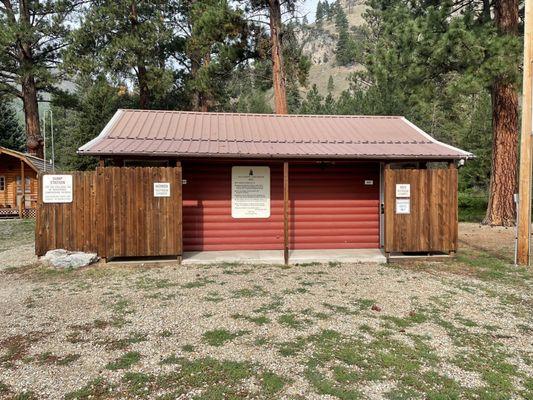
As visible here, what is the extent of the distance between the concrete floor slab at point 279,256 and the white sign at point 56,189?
2831 millimetres

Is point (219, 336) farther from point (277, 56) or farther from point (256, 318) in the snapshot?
point (277, 56)

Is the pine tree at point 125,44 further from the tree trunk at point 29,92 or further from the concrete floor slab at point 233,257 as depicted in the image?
the concrete floor slab at point 233,257

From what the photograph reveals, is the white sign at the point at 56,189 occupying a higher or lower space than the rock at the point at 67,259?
higher

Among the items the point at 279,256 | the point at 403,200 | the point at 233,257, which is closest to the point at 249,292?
the point at 233,257

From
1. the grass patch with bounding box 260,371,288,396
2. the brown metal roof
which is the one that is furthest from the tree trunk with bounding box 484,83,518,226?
the grass patch with bounding box 260,371,288,396

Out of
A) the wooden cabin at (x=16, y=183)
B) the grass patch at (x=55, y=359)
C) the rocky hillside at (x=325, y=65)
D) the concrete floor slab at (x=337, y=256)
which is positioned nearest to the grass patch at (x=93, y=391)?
the grass patch at (x=55, y=359)

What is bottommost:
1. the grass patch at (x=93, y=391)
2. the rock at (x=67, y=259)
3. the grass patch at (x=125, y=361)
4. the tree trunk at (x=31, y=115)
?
the grass patch at (x=93, y=391)

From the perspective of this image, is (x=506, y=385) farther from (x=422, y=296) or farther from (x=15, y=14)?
(x=15, y=14)

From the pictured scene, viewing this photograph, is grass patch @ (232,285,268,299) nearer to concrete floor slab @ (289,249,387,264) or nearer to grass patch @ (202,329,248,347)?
grass patch @ (202,329,248,347)

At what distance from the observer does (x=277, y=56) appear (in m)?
16.9

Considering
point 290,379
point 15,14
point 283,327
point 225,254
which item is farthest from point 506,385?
point 15,14

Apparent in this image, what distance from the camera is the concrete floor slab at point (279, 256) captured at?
8.76 m

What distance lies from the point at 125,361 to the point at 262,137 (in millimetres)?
7018

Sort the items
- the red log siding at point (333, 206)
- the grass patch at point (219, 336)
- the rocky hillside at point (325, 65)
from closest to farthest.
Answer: the grass patch at point (219, 336), the red log siding at point (333, 206), the rocky hillside at point (325, 65)
